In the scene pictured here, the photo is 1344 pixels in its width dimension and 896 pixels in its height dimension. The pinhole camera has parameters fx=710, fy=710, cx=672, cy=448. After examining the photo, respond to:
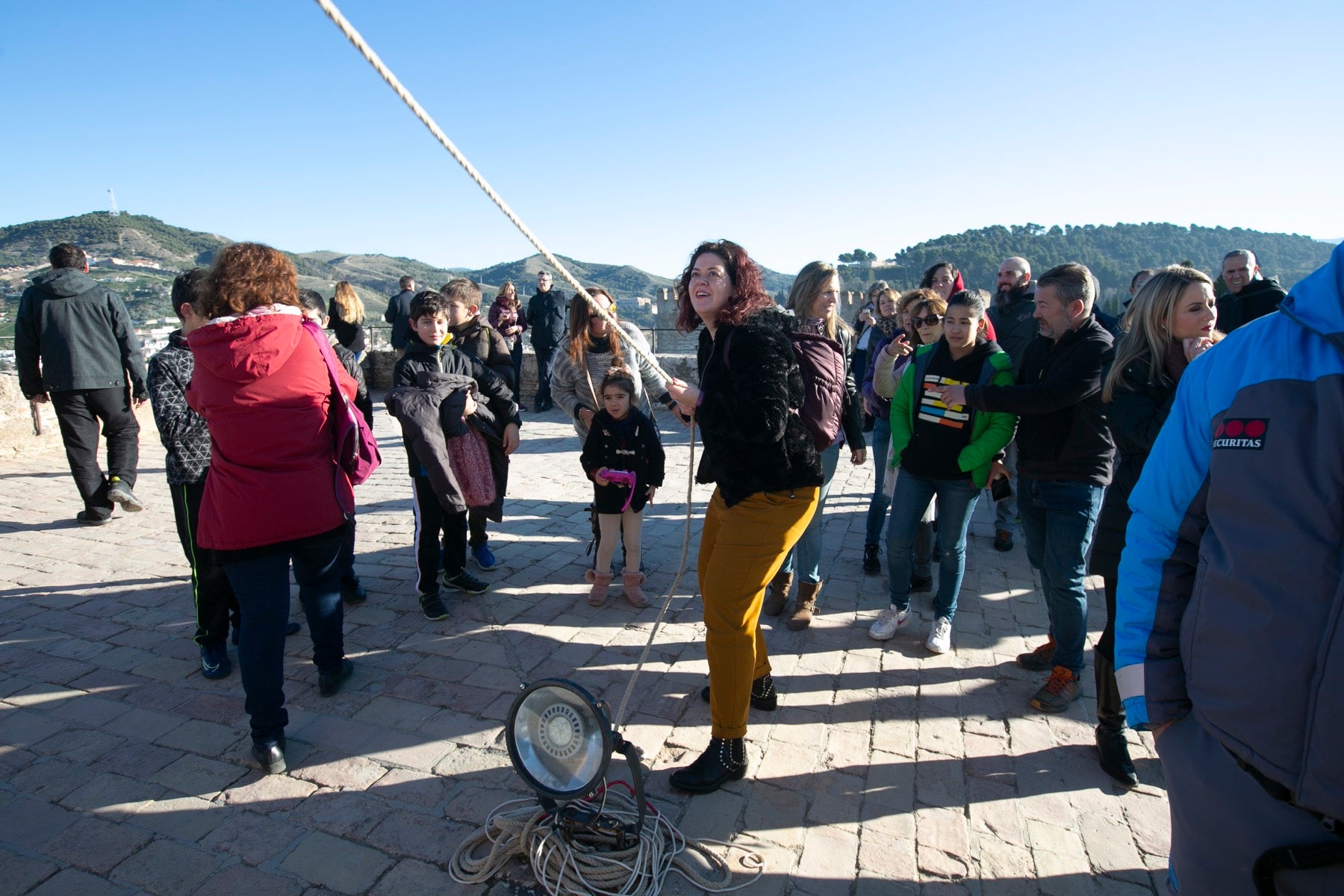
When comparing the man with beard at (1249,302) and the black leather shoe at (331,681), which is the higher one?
the man with beard at (1249,302)

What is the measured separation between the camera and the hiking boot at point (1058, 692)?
3.37 metres

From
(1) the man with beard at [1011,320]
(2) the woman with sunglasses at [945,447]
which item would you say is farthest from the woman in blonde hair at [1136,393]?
(1) the man with beard at [1011,320]

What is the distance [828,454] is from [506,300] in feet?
24.9

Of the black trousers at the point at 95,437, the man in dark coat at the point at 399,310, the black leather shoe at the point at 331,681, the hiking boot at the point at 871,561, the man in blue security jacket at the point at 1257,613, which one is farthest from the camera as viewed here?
the man in dark coat at the point at 399,310

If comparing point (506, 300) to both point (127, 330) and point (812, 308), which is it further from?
point (812, 308)

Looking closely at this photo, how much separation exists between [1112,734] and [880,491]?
251 centimetres

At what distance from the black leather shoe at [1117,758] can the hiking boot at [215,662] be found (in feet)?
13.7

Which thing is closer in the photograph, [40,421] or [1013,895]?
[1013,895]

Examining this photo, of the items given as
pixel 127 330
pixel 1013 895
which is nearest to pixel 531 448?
pixel 127 330

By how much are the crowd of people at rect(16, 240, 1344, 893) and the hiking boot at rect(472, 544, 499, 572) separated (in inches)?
1.0

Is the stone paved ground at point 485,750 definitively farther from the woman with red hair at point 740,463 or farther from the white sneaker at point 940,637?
the woman with red hair at point 740,463

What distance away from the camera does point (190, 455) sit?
145 inches

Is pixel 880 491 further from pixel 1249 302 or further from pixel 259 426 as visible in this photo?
pixel 259 426

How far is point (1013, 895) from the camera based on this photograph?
7.50ft
